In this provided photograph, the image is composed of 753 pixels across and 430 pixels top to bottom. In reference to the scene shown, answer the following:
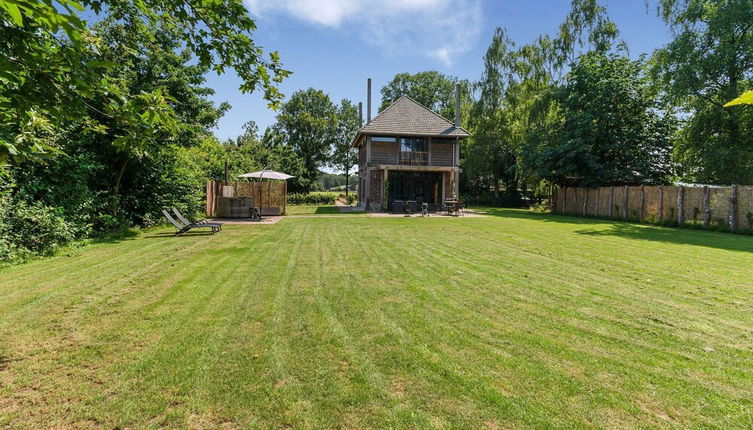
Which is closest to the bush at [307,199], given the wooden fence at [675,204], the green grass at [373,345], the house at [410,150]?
the house at [410,150]

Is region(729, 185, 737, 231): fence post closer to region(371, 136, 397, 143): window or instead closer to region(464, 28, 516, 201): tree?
region(371, 136, 397, 143): window

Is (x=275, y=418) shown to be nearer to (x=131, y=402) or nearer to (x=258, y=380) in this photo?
(x=258, y=380)

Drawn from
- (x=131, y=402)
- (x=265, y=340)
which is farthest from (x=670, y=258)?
(x=131, y=402)

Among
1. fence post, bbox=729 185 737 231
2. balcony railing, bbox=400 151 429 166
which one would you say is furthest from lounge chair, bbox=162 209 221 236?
fence post, bbox=729 185 737 231

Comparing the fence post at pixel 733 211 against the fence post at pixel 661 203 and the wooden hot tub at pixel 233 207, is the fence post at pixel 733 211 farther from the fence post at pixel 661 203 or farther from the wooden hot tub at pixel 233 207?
the wooden hot tub at pixel 233 207

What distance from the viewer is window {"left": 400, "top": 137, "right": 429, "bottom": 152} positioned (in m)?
25.3

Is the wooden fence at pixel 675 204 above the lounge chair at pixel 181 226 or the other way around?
above

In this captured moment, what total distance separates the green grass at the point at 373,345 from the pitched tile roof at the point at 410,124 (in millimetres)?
19032

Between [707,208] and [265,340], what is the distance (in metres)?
19.8

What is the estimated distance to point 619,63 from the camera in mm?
24453

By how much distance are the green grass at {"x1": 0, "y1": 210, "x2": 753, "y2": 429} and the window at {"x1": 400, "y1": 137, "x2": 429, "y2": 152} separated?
19.5 meters

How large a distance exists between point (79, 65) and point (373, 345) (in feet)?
10.8

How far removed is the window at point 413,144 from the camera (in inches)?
998

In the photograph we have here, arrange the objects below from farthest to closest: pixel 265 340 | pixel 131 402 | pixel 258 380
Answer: pixel 265 340 → pixel 258 380 → pixel 131 402
